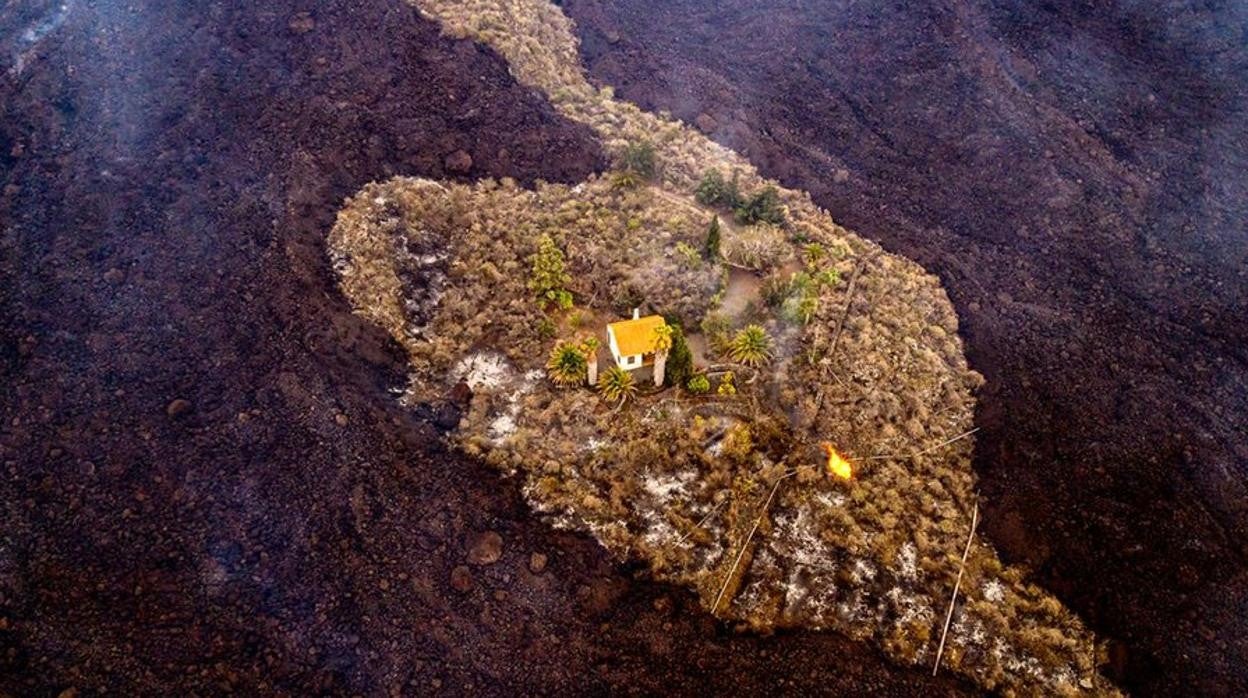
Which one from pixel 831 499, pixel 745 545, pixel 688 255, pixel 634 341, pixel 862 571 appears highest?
pixel 688 255

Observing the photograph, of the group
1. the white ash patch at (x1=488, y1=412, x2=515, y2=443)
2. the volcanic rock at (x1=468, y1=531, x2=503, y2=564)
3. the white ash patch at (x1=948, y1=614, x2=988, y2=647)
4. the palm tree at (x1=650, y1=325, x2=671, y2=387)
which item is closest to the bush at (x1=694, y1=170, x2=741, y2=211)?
the palm tree at (x1=650, y1=325, x2=671, y2=387)

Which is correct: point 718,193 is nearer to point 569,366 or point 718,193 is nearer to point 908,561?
point 569,366

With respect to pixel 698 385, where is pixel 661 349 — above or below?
above

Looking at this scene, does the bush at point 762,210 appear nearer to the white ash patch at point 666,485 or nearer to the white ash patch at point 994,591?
the white ash patch at point 666,485

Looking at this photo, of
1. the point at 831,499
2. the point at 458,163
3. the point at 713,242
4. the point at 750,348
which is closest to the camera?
the point at 831,499

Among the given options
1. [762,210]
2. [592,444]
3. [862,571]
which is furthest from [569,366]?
[762,210]

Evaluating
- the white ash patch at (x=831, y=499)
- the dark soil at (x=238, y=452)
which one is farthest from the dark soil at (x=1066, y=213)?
the dark soil at (x=238, y=452)

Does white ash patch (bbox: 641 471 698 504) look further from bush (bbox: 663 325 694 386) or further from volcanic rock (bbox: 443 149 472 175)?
volcanic rock (bbox: 443 149 472 175)
